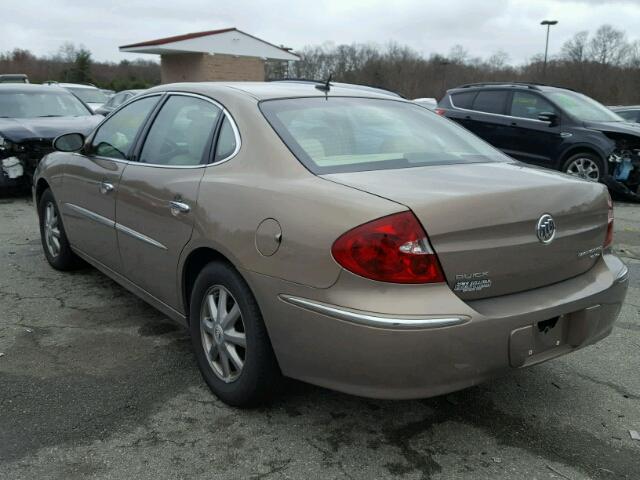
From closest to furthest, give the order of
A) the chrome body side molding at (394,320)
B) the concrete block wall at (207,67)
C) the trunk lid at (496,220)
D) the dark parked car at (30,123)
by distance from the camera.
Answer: the chrome body side molding at (394,320)
the trunk lid at (496,220)
the dark parked car at (30,123)
the concrete block wall at (207,67)

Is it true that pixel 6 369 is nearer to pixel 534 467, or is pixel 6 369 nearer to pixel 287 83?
pixel 287 83

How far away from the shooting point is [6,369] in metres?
3.40

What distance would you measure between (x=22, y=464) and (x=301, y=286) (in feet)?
4.37

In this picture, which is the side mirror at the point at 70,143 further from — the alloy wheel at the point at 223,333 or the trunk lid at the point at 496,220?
the trunk lid at the point at 496,220

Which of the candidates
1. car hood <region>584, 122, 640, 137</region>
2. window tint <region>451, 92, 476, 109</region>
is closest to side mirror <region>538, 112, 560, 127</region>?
car hood <region>584, 122, 640, 137</region>

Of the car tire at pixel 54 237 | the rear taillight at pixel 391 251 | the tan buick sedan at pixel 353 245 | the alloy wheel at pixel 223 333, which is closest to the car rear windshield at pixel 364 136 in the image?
the tan buick sedan at pixel 353 245

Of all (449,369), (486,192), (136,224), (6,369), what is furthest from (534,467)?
(6,369)

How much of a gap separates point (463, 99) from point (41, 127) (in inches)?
269

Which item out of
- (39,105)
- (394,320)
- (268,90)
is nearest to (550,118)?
(268,90)

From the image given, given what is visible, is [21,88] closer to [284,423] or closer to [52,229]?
[52,229]

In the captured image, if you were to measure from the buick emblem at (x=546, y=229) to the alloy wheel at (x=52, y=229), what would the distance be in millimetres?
3827

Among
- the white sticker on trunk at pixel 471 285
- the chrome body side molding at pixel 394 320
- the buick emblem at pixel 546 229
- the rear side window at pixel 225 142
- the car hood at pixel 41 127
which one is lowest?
the chrome body side molding at pixel 394 320

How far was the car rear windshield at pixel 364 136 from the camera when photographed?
2908 millimetres

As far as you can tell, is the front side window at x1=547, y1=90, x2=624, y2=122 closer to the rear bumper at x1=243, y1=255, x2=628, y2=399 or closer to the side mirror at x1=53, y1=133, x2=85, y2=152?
the side mirror at x1=53, y1=133, x2=85, y2=152
